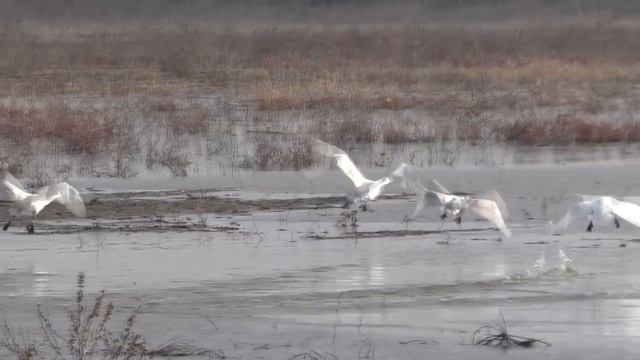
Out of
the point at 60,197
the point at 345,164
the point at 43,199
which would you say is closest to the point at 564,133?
the point at 345,164

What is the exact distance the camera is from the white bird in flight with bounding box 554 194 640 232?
483 inches

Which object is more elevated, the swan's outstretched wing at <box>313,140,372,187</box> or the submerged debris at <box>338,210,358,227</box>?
the swan's outstretched wing at <box>313,140,372,187</box>

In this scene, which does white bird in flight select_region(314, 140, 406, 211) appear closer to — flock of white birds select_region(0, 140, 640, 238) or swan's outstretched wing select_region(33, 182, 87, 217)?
flock of white birds select_region(0, 140, 640, 238)

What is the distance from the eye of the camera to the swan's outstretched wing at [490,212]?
12.8 meters

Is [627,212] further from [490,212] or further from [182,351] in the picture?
[182,351]

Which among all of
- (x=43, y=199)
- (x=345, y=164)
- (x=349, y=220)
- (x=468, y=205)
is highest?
(x=345, y=164)

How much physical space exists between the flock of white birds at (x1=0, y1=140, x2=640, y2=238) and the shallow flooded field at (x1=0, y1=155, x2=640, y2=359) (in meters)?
0.22

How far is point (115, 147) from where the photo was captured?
20.3m

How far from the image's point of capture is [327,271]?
11633 mm

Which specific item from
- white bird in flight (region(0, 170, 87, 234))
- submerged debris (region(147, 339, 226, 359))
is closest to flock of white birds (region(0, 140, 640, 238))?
white bird in flight (region(0, 170, 87, 234))

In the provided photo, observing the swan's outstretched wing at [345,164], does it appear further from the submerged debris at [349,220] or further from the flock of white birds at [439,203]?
the submerged debris at [349,220]

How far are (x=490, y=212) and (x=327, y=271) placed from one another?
1.83 meters

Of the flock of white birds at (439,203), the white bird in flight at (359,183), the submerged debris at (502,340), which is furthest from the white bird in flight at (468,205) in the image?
the submerged debris at (502,340)

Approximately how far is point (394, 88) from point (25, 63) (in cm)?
993
